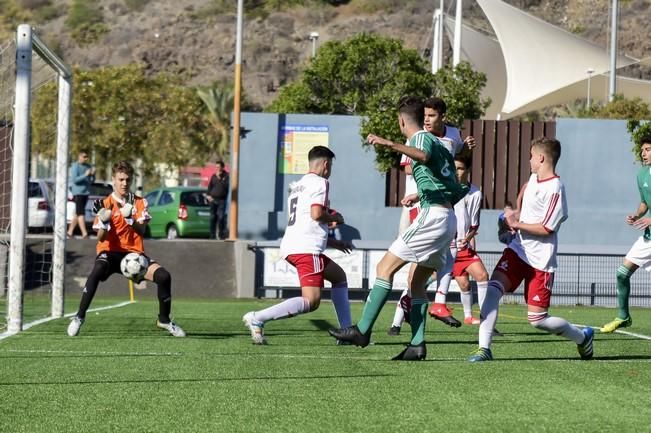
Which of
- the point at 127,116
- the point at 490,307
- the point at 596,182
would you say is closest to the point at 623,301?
the point at 490,307

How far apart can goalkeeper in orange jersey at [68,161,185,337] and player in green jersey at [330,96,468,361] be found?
3251 mm

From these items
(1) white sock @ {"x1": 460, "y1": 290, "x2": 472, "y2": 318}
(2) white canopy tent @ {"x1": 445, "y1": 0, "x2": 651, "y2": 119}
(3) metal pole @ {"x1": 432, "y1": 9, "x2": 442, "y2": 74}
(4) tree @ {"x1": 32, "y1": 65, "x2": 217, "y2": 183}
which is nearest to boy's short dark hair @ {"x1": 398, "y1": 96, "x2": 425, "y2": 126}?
(1) white sock @ {"x1": 460, "y1": 290, "x2": 472, "y2": 318}

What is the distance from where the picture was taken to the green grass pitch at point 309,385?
591 centimetres

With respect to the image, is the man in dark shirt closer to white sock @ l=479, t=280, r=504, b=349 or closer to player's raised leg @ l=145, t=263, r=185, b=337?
player's raised leg @ l=145, t=263, r=185, b=337

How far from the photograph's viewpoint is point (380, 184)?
1192 inches

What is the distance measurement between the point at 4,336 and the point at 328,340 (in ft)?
9.87

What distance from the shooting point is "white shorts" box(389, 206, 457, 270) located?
8.61 metres

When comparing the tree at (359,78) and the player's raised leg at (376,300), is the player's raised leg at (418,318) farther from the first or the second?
the tree at (359,78)

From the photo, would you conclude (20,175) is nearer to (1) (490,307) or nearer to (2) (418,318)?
(2) (418,318)

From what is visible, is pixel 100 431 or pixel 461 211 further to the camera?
pixel 461 211

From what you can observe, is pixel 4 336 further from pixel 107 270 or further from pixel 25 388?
pixel 25 388

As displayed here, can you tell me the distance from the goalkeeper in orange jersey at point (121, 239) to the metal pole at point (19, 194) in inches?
29.9

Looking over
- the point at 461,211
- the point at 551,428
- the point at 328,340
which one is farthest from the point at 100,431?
the point at 461,211

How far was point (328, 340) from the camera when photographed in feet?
36.8
